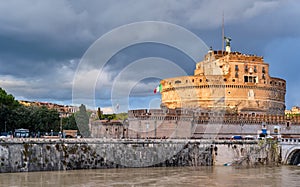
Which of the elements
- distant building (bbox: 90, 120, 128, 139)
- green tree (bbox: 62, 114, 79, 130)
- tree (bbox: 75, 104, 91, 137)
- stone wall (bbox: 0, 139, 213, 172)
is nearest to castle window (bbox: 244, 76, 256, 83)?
distant building (bbox: 90, 120, 128, 139)

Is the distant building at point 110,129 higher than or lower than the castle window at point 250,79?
lower

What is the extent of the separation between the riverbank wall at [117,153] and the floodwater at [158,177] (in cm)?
116

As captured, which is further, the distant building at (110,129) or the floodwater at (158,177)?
the distant building at (110,129)

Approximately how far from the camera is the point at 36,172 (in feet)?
112

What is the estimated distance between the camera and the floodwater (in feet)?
95.7

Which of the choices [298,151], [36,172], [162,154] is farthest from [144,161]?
[298,151]

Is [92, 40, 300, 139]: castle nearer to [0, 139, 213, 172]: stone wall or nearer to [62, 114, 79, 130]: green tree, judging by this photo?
[62, 114, 79, 130]: green tree

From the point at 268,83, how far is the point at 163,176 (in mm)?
42421

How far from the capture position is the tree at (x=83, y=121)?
218 ft

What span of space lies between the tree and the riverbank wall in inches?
999

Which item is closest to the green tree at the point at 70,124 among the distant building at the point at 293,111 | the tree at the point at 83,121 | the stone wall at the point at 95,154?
the tree at the point at 83,121

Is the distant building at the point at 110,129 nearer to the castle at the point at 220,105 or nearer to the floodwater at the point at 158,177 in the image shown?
the castle at the point at 220,105

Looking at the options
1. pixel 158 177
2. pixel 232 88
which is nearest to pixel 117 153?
pixel 158 177

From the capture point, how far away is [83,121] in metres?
71.9
